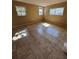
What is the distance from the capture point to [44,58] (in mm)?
2506

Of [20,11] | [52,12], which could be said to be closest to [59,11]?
[52,12]

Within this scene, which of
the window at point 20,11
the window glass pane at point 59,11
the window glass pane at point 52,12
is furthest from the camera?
the window glass pane at point 52,12

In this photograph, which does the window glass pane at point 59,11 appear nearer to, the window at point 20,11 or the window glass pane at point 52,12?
the window glass pane at point 52,12

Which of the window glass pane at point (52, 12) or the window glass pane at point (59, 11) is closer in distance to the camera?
the window glass pane at point (59, 11)

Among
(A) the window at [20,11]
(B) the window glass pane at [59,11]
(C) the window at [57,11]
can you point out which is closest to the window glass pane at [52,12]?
(C) the window at [57,11]

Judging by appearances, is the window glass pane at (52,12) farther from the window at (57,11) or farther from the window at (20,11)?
the window at (20,11)

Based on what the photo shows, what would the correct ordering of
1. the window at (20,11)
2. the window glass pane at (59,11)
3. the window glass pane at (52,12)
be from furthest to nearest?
the window glass pane at (52,12), the window glass pane at (59,11), the window at (20,11)

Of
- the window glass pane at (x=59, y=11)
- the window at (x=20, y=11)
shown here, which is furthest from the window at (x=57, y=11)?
the window at (x=20, y=11)

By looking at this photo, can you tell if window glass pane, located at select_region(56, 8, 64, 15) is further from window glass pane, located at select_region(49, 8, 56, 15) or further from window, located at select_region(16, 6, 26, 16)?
window, located at select_region(16, 6, 26, 16)
